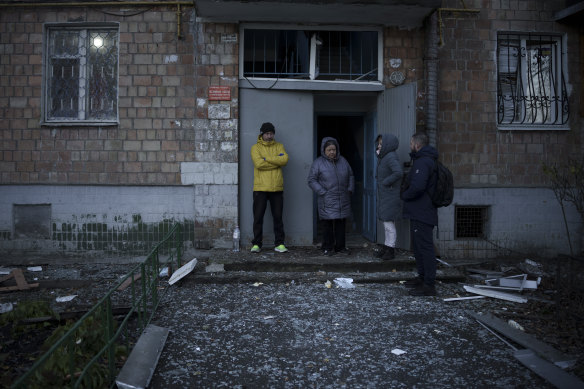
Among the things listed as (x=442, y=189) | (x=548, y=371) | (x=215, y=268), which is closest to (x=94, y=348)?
(x=215, y=268)

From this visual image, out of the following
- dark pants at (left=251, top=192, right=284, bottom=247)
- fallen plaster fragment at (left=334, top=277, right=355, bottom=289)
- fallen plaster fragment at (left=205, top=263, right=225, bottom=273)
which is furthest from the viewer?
dark pants at (left=251, top=192, right=284, bottom=247)

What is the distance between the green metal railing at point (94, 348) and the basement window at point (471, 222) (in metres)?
5.20

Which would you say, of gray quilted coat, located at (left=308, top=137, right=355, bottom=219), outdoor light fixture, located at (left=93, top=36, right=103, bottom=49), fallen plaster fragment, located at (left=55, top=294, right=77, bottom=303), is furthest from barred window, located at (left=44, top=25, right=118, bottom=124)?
gray quilted coat, located at (left=308, top=137, right=355, bottom=219)

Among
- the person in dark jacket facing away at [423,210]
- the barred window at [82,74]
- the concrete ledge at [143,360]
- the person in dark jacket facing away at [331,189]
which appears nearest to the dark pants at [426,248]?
the person in dark jacket facing away at [423,210]

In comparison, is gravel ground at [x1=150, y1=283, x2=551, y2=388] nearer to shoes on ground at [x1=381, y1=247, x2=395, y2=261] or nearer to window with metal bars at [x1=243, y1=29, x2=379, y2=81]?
shoes on ground at [x1=381, y1=247, x2=395, y2=261]

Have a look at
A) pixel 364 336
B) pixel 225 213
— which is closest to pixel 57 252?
pixel 225 213

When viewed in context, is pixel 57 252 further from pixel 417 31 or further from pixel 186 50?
pixel 417 31

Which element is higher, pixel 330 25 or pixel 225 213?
pixel 330 25

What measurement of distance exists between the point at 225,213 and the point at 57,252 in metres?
2.84

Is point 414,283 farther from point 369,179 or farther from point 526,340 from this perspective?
point 369,179

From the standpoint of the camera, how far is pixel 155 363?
147 inches

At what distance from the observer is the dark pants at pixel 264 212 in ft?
23.7

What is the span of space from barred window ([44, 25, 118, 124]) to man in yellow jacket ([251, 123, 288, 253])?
2596mm

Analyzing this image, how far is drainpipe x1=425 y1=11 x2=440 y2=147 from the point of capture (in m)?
7.40
